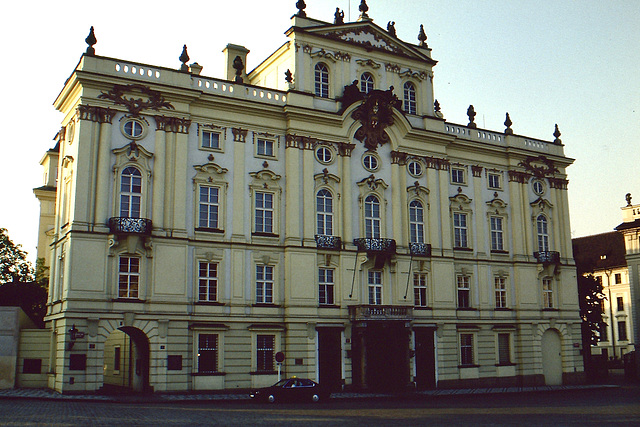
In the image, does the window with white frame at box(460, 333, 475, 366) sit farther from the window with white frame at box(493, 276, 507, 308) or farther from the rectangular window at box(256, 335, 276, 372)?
the rectangular window at box(256, 335, 276, 372)

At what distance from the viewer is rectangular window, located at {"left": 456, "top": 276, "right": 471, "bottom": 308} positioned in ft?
168

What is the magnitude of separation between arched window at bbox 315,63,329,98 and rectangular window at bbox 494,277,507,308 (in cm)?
1888

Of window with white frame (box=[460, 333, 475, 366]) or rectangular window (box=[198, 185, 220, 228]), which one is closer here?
rectangular window (box=[198, 185, 220, 228])

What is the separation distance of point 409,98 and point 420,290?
14102 mm

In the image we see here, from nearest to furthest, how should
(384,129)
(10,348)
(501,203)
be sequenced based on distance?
(10,348) → (384,129) → (501,203)

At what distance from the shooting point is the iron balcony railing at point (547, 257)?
54.8m

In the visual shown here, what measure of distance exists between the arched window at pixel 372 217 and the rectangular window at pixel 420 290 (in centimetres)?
414

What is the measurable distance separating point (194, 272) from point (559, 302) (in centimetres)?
2958

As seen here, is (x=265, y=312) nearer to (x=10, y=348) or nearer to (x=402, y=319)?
(x=402, y=319)

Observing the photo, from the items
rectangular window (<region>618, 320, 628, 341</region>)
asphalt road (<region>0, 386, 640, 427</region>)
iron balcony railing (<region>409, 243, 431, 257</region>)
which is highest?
iron balcony railing (<region>409, 243, 431, 257</region>)

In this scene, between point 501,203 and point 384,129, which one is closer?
point 384,129

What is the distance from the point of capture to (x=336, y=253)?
46.2 meters

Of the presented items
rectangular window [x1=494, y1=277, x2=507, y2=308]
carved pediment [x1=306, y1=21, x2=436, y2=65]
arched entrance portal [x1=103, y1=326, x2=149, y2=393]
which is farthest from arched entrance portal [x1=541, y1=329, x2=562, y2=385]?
arched entrance portal [x1=103, y1=326, x2=149, y2=393]

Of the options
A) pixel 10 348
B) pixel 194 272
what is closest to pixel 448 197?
pixel 194 272
